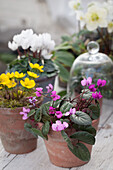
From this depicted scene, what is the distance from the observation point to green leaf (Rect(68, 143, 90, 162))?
0.84 m

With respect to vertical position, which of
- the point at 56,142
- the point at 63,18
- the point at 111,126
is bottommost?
the point at 111,126

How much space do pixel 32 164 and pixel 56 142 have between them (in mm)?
169

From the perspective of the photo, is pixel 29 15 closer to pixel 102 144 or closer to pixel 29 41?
pixel 29 41

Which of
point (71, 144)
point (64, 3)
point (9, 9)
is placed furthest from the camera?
point (9, 9)

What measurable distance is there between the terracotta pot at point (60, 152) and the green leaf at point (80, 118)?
7 centimetres

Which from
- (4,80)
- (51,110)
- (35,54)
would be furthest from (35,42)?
(51,110)

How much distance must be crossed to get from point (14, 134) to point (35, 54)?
0.48 meters

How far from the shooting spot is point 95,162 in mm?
983

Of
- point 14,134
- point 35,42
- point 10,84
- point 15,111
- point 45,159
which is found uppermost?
point 35,42

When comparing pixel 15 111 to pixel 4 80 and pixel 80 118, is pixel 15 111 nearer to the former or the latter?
pixel 4 80

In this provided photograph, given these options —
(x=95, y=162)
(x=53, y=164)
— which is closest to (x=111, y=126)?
(x=95, y=162)

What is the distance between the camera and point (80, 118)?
0.85 meters

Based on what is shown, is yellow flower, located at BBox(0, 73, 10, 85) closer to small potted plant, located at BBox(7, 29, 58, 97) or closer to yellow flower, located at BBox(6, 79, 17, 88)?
yellow flower, located at BBox(6, 79, 17, 88)

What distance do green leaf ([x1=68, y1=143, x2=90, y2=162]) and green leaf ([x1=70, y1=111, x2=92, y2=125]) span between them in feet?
0.30
